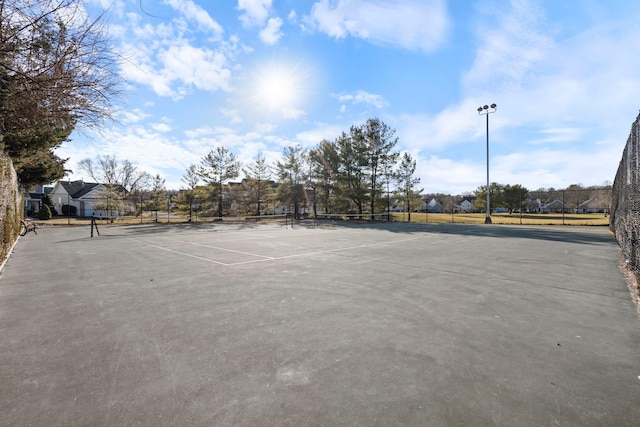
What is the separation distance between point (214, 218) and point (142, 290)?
102 feet

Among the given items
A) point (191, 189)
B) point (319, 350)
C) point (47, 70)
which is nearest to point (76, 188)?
point (191, 189)

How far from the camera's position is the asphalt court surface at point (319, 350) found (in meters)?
2.16

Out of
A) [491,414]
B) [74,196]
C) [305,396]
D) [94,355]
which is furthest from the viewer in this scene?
[74,196]

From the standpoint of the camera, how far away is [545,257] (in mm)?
8984

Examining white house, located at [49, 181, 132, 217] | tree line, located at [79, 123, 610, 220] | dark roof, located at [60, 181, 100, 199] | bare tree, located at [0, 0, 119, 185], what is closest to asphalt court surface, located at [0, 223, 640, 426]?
bare tree, located at [0, 0, 119, 185]

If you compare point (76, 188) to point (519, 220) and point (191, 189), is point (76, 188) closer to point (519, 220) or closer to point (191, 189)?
point (191, 189)

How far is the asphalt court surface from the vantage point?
84.9 inches

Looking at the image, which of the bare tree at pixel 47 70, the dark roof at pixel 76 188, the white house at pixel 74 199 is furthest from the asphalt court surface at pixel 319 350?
the dark roof at pixel 76 188

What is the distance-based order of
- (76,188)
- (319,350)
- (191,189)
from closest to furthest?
(319,350), (191,189), (76,188)

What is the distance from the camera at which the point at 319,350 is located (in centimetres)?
306

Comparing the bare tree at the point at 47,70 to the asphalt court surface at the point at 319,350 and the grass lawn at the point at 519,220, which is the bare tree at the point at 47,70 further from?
the grass lawn at the point at 519,220

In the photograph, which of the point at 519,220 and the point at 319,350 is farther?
the point at 519,220

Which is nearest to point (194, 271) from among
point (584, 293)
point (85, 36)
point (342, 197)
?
point (85, 36)

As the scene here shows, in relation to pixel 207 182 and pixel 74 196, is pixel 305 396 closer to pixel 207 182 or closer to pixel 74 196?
pixel 207 182
